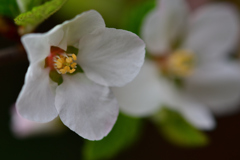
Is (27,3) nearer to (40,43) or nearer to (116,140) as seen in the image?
(40,43)

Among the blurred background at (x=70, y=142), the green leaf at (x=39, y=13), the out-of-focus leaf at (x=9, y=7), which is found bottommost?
the blurred background at (x=70, y=142)

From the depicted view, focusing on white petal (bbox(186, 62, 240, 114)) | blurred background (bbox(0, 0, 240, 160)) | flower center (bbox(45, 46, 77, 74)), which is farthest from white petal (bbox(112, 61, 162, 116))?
blurred background (bbox(0, 0, 240, 160))

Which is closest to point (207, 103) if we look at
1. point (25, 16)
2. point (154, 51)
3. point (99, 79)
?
point (154, 51)

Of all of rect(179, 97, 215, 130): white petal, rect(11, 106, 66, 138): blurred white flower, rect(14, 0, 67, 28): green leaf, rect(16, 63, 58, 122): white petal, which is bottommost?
rect(11, 106, 66, 138): blurred white flower

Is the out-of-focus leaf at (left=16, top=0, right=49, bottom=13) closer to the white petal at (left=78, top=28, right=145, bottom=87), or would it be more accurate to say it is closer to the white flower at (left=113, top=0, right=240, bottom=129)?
the white petal at (left=78, top=28, right=145, bottom=87)

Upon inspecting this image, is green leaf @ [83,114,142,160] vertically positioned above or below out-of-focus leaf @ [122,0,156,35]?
below

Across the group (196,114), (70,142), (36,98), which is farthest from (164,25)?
(70,142)

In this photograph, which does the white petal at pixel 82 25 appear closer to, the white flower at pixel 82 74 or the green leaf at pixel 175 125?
the white flower at pixel 82 74

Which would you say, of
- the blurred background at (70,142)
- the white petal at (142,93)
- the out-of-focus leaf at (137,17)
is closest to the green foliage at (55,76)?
the white petal at (142,93)
